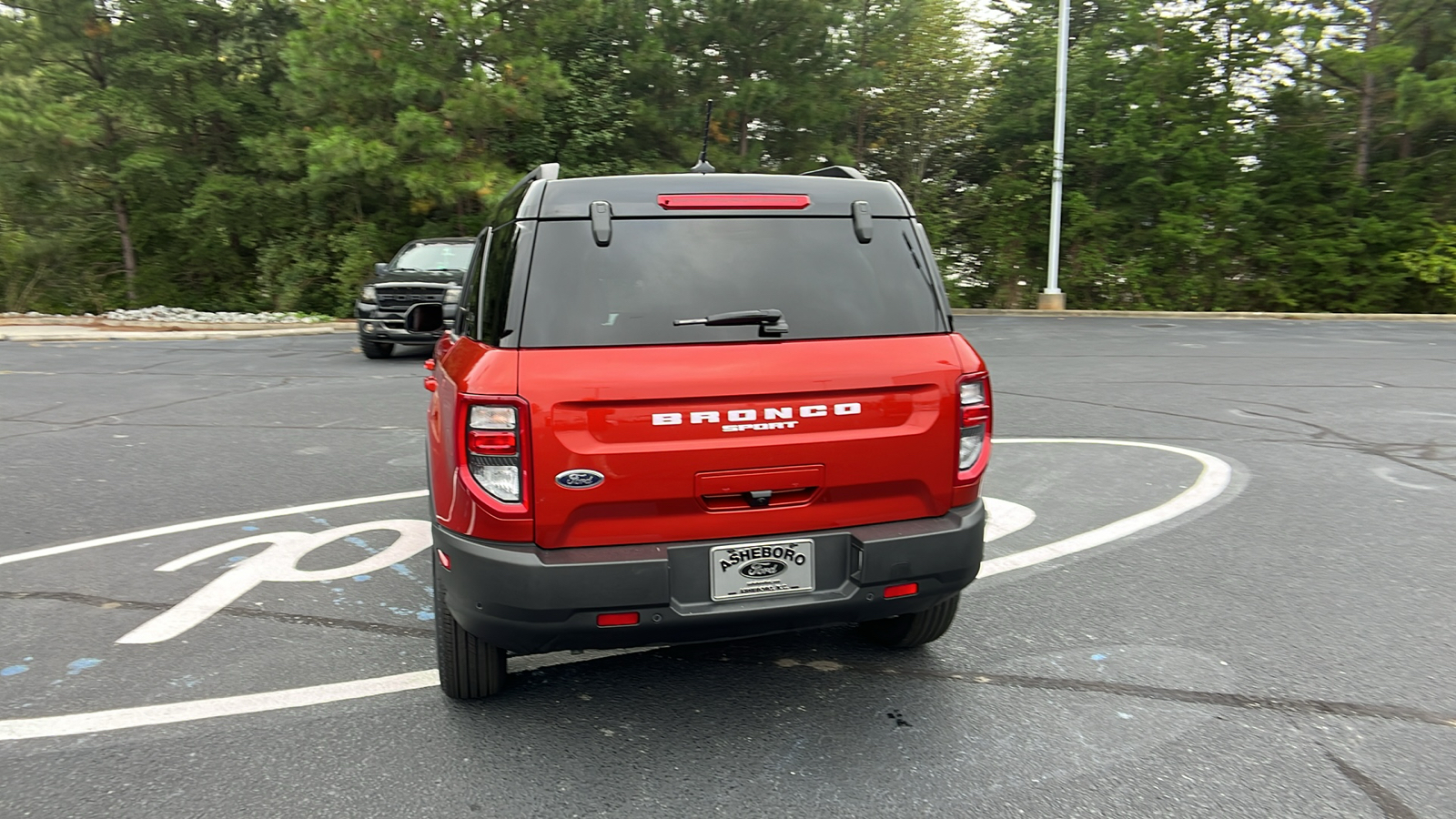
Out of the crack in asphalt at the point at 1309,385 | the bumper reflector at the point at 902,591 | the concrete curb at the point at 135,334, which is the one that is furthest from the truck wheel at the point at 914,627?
the concrete curb at the point at 135,334

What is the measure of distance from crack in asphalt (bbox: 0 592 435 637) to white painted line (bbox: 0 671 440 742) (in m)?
0.48

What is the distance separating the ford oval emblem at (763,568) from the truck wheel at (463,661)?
979 millimetres

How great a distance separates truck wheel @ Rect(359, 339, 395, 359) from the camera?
14.4 m

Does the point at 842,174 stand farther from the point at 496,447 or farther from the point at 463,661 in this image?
the point at 463,661

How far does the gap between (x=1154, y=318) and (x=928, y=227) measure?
6.01 m

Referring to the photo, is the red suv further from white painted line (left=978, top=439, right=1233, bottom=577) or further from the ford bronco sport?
the ford bronco sport

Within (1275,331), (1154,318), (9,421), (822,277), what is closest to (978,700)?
(822,277)

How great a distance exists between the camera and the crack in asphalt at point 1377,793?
108 inches

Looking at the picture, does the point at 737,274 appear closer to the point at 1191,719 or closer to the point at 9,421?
the point at 1191,719

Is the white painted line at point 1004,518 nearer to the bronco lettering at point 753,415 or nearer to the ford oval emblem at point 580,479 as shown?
the bronco lettering at point 753,415

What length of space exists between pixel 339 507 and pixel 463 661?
127 inches

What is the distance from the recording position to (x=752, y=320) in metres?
3.10

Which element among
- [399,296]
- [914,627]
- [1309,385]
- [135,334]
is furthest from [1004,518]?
[135,334]

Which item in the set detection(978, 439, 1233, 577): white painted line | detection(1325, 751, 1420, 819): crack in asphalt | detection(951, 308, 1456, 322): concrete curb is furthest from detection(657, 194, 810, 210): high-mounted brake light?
detection(951, 308, 1456, 322): concrete curb
